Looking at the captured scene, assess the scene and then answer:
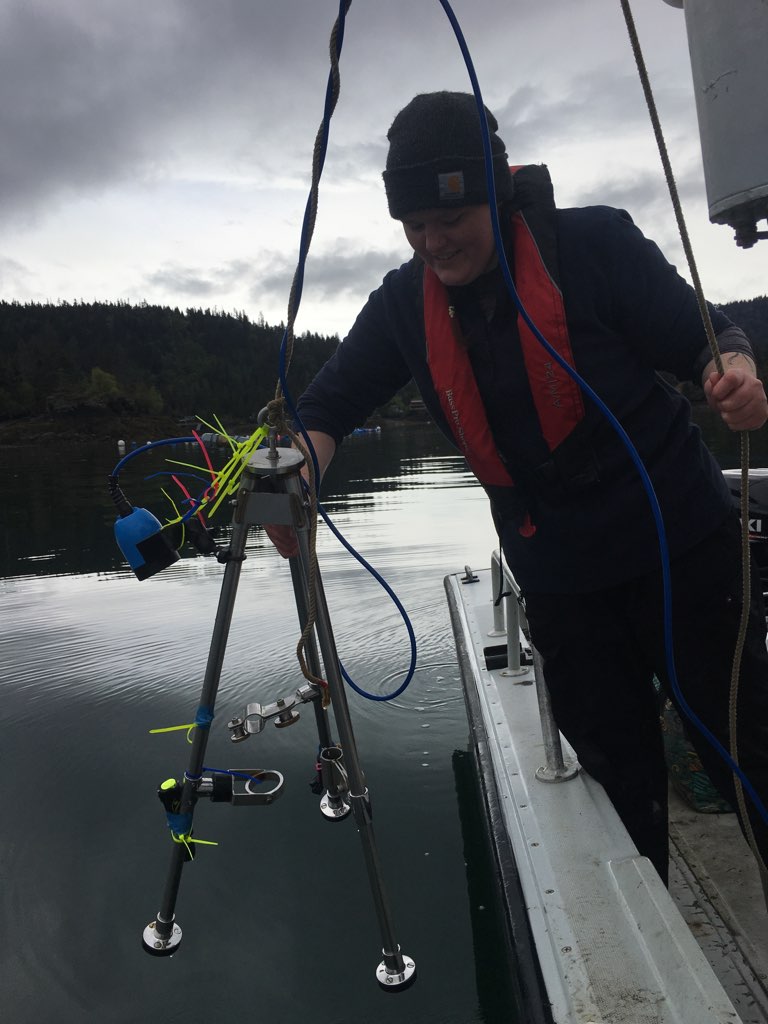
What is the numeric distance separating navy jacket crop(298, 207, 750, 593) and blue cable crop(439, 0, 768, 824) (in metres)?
0.06

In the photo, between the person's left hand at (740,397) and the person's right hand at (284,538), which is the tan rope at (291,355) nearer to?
the person's right hand at (284,538)

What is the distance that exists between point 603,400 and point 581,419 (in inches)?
2.3

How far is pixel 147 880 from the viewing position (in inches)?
104

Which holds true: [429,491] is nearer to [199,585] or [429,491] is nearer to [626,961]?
[199,585]

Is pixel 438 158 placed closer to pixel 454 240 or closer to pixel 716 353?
pixel 454 240

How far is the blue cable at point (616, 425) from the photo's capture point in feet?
4.56

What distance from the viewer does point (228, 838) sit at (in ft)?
9.34

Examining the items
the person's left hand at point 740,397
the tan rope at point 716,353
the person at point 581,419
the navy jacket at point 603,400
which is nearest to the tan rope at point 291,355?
the person at point 581,419

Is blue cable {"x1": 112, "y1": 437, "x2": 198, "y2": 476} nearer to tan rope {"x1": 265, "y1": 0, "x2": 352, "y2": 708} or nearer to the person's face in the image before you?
tan rope {"x1": 265, "y1": 0, "x2": 352, "y2": 708}

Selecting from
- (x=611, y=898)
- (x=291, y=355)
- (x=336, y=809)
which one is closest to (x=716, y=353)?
(x=291, y=355)

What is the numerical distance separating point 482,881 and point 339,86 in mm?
2328

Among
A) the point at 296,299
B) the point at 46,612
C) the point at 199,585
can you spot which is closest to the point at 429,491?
the point at 199,585

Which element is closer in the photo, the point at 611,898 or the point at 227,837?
the point at 611,898

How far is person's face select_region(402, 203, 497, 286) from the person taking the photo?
154 cm
